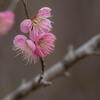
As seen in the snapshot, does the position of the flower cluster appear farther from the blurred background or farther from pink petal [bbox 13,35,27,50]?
the blurred background

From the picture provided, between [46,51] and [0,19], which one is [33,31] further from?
[0,19]

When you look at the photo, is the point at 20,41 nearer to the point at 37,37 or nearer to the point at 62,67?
the point at 37,37

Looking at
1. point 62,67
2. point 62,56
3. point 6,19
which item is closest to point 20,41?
point 6,19

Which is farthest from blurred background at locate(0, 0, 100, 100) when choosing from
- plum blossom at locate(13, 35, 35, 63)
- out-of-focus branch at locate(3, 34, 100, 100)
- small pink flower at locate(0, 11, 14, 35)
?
plum blossom at locate(13, 35, 35, 63)

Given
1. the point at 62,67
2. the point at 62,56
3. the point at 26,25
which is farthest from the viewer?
the point at 62,56

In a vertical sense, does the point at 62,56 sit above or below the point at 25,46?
below

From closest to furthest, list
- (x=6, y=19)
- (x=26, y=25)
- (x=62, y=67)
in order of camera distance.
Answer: (x=26, y=25)
(x=6, y=19)
(x=62, y=67)
